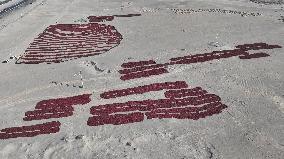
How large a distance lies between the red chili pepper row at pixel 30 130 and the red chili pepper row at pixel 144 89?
642cm

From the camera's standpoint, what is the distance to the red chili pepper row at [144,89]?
3606 centimetres

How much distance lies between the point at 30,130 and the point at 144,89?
1143 cm

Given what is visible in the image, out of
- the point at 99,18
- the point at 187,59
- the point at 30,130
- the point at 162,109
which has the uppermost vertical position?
the point at 187,59

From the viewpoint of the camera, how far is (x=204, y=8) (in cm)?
7181

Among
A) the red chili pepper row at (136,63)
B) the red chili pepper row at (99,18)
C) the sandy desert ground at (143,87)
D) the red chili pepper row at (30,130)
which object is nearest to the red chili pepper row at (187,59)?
the red chili pepper row at (136,63)

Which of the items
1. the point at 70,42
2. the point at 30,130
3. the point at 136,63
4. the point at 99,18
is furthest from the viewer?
the point at 99,18

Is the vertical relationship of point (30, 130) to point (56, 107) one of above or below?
below

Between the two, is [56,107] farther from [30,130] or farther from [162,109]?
[162,109]

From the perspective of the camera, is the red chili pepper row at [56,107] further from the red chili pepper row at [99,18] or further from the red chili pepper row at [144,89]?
the red chili pepper row at [99,18]

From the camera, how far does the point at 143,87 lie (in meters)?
37.4

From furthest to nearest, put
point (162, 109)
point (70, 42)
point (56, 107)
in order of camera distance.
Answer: point (70, 42), point (56, 107), point (162, 109)

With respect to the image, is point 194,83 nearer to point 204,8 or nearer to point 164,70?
point 164,70

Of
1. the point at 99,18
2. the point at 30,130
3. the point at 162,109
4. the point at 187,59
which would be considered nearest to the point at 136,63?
the point at 187,59

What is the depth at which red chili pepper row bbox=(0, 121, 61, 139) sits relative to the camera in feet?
97.5
